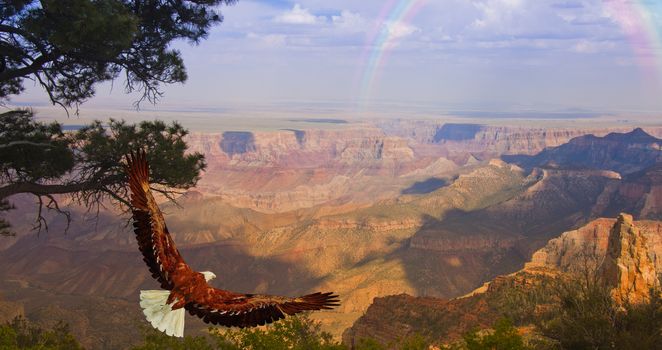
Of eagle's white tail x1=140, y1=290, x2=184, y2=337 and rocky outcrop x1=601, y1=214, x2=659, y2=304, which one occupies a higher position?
eagle's white tail x1=140, y1=290, x2=184, y2=337

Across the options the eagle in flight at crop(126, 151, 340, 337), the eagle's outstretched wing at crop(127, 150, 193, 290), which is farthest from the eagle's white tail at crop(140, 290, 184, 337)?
the eagle's outstretched wing at crop(127, 150, 193, 290)

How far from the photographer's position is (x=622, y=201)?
128375mm

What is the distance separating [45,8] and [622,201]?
134644mm

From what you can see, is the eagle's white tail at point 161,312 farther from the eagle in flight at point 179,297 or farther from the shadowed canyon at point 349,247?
the shadowed canyon at point 349,247

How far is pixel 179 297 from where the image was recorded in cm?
744

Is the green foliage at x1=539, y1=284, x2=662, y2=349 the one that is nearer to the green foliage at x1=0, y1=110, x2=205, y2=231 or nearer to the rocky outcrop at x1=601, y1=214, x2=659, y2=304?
the rocky outcrop at x1=601, y1=214, x2=659, y2=304

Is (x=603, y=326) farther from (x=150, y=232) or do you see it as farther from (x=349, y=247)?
(x=349, y=247)

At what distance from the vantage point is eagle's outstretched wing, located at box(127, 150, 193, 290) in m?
7.62

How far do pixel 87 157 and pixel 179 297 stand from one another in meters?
11.2

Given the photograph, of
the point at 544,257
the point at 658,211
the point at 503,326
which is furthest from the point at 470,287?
the point at 503,326

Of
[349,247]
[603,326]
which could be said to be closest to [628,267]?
[603,326]

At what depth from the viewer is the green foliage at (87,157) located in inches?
661

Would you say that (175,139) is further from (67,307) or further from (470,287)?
(470,287)

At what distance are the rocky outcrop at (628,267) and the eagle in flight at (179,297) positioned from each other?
29167 millimetres
